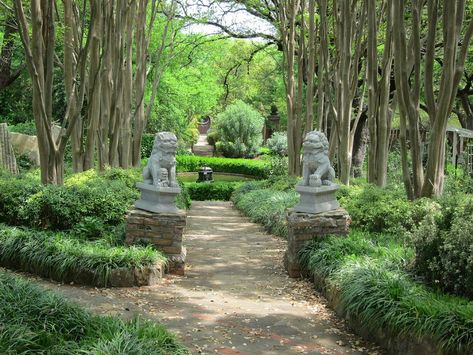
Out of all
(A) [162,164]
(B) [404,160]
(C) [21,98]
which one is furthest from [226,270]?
(C) [21,98]

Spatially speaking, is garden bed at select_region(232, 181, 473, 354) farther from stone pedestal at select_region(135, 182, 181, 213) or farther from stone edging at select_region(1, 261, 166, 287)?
stone edging at select_region(1, 261, 166, 287)

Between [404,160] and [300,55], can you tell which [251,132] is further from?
[404,160]

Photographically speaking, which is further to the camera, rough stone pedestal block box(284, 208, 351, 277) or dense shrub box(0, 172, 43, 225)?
dense shrub box(0, 172, 43, 225)

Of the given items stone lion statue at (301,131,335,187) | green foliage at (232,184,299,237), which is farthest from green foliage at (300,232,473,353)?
green foliage at (232,184,299,237)

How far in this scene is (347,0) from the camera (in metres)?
11.2

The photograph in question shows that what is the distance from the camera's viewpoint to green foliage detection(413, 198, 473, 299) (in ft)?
17.0

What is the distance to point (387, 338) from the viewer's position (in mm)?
4965

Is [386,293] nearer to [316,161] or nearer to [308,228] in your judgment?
[308,228]

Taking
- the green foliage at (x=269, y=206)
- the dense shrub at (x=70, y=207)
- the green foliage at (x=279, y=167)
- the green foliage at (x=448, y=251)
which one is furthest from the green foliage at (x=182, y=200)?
the green foliage at (x=448, y=251)

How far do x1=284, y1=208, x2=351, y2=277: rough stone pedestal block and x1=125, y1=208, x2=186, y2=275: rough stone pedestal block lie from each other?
4.97ft

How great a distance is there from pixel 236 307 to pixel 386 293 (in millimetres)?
1784

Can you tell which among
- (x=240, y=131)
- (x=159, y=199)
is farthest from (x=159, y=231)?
(x=240, y=131)

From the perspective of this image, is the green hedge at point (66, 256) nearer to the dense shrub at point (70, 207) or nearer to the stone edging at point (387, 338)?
the dense shrub at point (70, 207)

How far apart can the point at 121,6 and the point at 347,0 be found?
477cm
